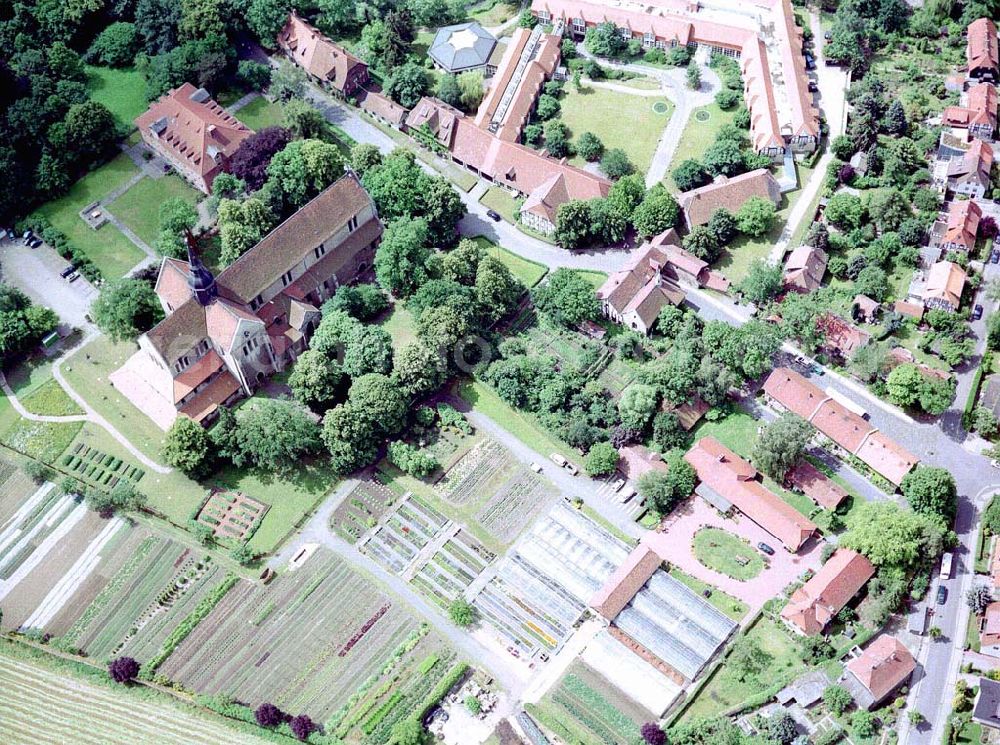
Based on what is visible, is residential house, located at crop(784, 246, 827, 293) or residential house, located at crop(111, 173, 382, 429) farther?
residential house, located at crop(784, 246, 827, 293)

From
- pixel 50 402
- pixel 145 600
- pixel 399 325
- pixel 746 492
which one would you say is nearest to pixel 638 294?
pixel 746 492

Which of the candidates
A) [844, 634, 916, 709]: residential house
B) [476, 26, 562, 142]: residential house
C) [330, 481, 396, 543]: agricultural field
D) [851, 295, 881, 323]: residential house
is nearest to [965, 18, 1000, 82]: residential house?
[851, 295, 881, 323]: residential house

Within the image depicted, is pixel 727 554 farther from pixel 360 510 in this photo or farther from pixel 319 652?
pixel 319 652

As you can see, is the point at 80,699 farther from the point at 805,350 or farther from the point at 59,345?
the point at 805,350

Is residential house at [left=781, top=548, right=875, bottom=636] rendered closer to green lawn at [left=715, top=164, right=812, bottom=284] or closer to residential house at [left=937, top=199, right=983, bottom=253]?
green lawn at [left=715, top=164, right=812, bottom=284]

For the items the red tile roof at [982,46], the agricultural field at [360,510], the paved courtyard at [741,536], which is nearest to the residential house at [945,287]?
the paved courtyard at [741,536]
